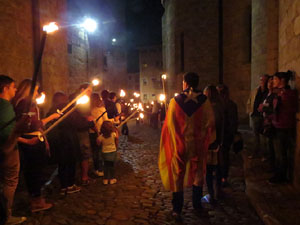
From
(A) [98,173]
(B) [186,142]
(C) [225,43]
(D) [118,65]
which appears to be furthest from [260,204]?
(D) [118,65]

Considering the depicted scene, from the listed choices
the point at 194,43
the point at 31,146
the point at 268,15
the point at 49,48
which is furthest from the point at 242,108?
the point at 31,146

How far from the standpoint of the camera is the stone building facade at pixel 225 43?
9.10 metres

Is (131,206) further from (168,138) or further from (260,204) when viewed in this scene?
(260,204)

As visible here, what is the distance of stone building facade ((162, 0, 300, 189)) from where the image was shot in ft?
29.9

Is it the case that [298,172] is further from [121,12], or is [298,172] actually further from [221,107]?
[121,12]

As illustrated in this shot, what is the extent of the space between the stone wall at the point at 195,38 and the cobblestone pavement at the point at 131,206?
1186cm

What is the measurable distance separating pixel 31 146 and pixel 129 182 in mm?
2309

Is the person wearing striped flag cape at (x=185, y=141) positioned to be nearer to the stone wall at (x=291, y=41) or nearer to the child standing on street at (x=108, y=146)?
the child standing on street at (x=108, y=146)

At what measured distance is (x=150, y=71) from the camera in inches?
1869

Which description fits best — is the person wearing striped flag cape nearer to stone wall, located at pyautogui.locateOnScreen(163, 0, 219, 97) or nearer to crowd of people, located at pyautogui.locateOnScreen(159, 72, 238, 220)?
crowd of people, located at pyautogui.locateOnScreen(159, 72, 238, 220)

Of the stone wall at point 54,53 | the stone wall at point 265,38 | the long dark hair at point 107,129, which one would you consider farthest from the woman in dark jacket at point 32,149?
the stone wall at point 265,38

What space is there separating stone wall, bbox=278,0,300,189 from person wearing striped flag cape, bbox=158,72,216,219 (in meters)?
1.97

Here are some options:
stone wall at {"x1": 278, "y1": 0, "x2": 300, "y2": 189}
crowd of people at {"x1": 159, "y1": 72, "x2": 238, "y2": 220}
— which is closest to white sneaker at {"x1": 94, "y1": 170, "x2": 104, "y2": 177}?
crowd of people at {"x1": 159, "y1": 72, "x2": 238, "y2": 220}

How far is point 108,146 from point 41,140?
5.60 ft
